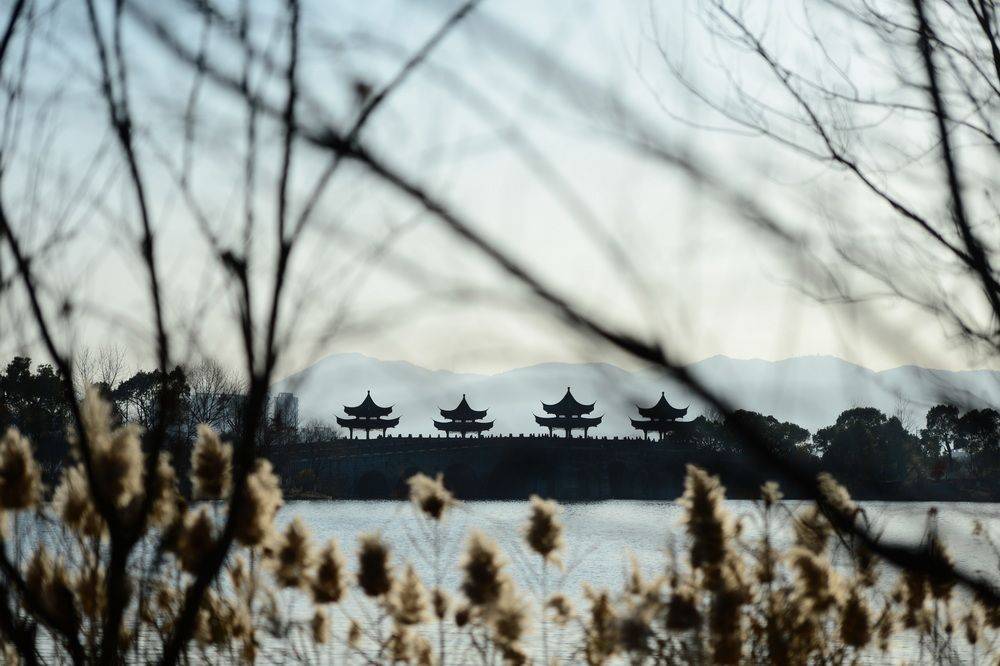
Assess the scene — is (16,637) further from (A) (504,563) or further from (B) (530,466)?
(A) (504,563)

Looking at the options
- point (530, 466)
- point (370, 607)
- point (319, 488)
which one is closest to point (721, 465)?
point (530, 466)

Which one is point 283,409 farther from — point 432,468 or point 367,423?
point 367,423

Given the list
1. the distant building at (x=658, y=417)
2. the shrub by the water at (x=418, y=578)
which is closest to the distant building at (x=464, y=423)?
the shrub by the water at (x=418, y=578)

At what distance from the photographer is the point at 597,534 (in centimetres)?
2212

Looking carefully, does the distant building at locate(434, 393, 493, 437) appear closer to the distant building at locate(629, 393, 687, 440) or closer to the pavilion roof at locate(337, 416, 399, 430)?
the pavilion roof at locate(337, 416, 399, 430)

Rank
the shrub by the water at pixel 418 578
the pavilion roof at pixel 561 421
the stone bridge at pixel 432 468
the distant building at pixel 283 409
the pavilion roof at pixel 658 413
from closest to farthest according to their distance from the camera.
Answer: the pavilion roof at pixel 658 413 < the distant building at pixel 283 409 < the shrub by the water at pixel 418 578 < the stone bridge at pixel 432 468 < the pavilion roof at pixel 561 421

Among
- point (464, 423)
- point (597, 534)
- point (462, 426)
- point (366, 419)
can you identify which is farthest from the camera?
point (366, 419)

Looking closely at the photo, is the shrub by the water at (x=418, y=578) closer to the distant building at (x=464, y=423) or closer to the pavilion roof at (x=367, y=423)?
the distant building at (x=464, y=423)

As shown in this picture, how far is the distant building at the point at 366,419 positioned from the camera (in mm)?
60594

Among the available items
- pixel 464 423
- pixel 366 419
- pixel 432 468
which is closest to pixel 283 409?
pixel 432 468

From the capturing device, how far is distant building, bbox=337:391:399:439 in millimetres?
60594

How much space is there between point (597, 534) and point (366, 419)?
4085 centimetres

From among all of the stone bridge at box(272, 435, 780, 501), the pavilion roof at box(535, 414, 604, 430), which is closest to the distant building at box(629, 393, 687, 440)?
the stone bridge at box(272, 435, 780, 501)

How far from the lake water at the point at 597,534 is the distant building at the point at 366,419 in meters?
13.9
